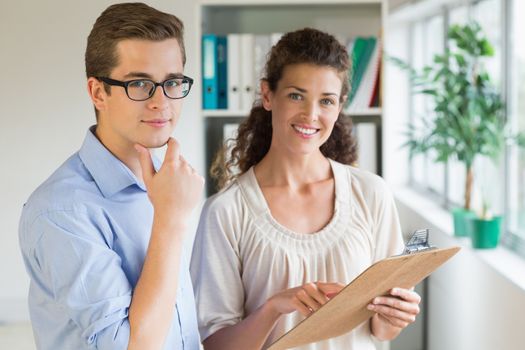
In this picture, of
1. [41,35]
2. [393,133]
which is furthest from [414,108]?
[41,35]

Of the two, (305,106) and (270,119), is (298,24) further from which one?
(305,106)

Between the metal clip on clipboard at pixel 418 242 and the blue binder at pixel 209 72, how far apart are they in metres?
2.08

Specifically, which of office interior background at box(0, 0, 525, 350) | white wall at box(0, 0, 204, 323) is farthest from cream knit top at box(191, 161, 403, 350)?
white wall at box(0, 0, 204, 323)

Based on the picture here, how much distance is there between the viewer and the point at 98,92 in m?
1.44

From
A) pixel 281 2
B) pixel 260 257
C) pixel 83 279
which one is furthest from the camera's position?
pixel 281 2

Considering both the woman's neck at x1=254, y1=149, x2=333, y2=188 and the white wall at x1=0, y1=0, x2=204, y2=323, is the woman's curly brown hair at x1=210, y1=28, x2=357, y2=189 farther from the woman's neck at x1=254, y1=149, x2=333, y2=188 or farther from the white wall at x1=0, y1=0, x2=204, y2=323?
the white wall at x1=0, y1=0, x2=204, y2=323

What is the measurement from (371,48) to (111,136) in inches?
87.5

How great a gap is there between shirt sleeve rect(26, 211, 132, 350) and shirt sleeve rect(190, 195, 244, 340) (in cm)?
50

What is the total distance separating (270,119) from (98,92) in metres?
0.70

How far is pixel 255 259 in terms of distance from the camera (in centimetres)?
182

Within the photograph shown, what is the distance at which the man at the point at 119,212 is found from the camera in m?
1.31

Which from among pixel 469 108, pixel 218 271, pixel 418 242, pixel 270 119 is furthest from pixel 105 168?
pixel 469 108

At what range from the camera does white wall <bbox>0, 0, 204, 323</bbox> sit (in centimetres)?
441

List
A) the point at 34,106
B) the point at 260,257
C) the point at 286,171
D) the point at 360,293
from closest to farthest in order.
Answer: the point at 360,293
the point at 260,257
the point at 286,171
the point at 34,106
